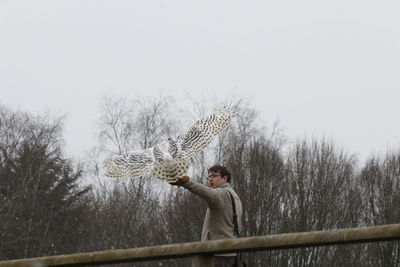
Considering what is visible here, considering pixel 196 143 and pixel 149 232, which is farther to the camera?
pixel 149 232

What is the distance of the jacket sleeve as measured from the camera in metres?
9.29

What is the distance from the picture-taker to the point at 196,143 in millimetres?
9992

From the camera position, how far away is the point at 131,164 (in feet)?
32.1

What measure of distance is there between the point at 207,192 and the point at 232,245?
5.86 feet

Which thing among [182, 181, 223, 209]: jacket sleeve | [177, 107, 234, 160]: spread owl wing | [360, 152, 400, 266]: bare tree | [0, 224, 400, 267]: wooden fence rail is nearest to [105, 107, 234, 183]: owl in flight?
[177, 107, 234, 160]: spread owl wing

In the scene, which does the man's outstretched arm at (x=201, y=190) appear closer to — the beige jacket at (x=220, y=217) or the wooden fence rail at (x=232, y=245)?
the beige jacket at (x=220, y=217)

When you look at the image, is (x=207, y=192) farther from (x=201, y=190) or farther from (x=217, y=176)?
(x=217, y=176)

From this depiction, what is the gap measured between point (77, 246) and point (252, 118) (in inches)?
424

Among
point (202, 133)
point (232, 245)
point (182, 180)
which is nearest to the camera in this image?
point (232, 245)

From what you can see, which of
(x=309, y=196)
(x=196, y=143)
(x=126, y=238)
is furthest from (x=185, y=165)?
(x=126, y=238)

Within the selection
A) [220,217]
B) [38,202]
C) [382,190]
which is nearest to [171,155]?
[220,217]

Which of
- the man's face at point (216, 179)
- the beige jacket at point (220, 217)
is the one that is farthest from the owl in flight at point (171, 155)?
the beige jacket at point (220, 217)

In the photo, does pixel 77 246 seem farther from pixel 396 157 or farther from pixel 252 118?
pixel 396 157

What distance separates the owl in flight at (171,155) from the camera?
30.3ft
